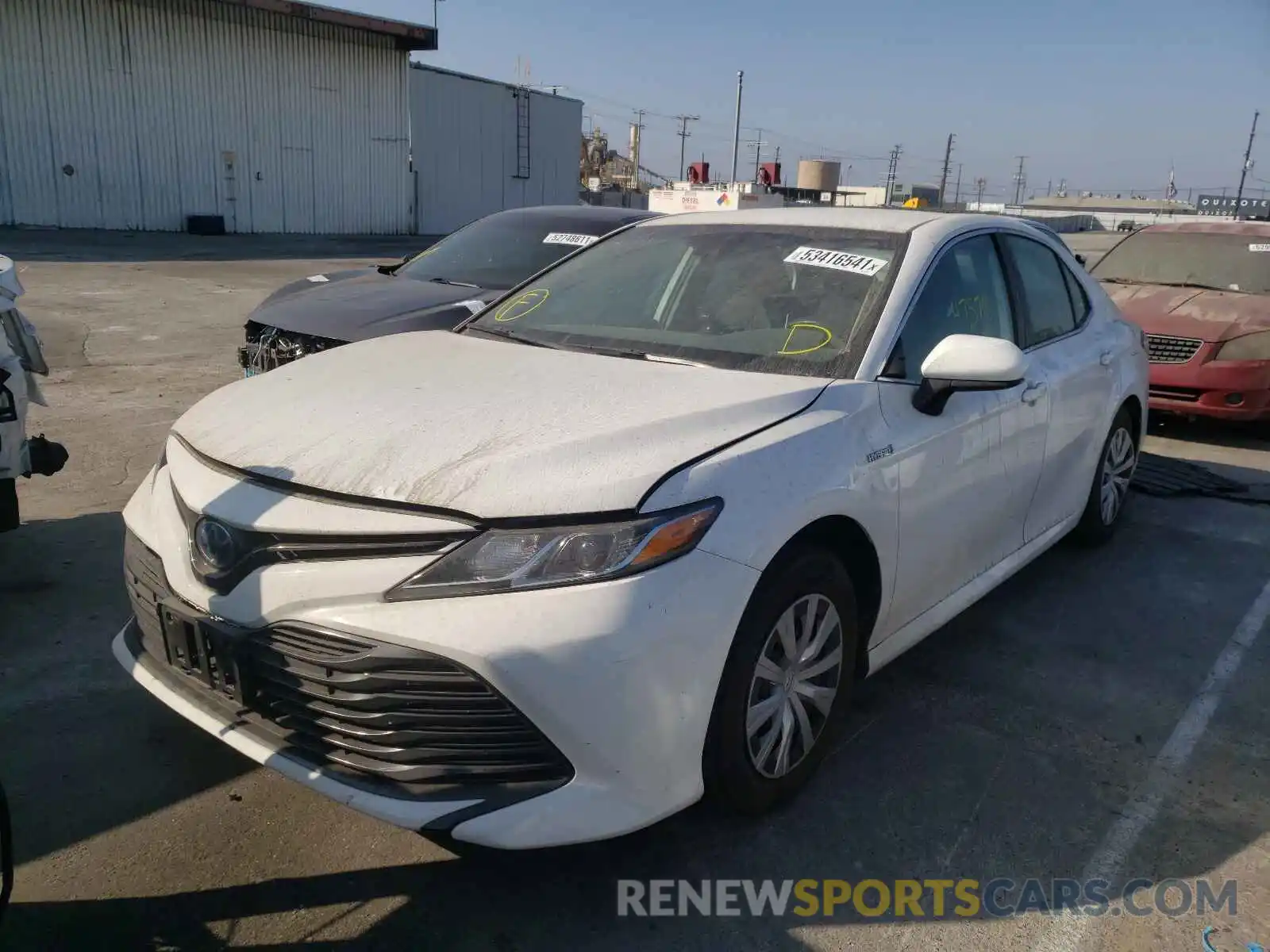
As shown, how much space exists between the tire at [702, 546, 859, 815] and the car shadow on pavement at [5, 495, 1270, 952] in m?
0.19

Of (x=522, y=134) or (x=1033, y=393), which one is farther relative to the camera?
(x=522, y=134)

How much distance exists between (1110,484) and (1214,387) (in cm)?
311

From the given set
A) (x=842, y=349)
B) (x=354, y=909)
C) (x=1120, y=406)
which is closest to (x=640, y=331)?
(x=842, y=349)

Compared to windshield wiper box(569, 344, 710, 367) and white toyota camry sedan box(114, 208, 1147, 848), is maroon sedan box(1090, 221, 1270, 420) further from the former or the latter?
windshield wiper box(569, 344, 710, 367)

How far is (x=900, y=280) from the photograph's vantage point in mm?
3250

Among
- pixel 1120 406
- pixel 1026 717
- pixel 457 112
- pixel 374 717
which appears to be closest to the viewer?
pixel 374 717

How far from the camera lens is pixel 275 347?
6062 millimetres

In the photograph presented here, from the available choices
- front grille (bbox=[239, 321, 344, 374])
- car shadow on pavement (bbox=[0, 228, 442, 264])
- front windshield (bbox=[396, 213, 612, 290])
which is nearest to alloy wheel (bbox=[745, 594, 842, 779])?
front grille (bbox=[239, 321, 344, 374])

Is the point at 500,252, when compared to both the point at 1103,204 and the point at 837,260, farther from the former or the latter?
the point at 1103,204

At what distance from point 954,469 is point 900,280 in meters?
0.63

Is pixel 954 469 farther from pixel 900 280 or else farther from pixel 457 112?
pixel 457 112

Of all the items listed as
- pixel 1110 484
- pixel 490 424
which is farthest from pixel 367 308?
pixel 1110 484

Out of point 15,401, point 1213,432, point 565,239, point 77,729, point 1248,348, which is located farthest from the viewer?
point 1213,432

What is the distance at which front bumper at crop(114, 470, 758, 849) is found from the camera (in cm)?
212
